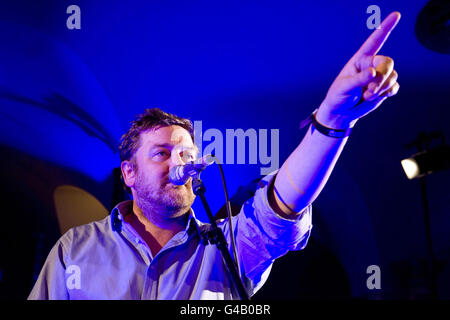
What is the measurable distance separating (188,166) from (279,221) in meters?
0.39

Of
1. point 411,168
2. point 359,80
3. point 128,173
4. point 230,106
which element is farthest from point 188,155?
point 411,168

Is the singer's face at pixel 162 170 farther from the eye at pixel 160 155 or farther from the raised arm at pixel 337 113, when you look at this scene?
the raised arm at pixel 337 113

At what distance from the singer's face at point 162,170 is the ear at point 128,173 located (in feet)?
0.15

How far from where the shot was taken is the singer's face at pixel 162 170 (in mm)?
1728

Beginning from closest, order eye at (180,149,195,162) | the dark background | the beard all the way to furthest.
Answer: eye at (180,149,195,162) → the beard → the dark background

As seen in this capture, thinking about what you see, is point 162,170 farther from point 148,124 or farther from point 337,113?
point 337,113

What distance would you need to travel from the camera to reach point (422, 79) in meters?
3.96

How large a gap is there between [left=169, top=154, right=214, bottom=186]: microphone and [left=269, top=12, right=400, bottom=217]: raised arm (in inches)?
10.9

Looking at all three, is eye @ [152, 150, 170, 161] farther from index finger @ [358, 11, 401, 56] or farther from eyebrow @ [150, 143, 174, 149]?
index finger @ [358, 11, 401, 56]

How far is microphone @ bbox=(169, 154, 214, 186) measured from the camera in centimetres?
136

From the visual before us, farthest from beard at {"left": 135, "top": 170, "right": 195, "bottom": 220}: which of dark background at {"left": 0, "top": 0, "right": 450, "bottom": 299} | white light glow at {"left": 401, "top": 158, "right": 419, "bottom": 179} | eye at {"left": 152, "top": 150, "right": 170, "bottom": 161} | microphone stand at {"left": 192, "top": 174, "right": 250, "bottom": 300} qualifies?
white light glow at {"left": 401, "top": 158, "right": 419, "bottom": 179}

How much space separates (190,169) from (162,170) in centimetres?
39
